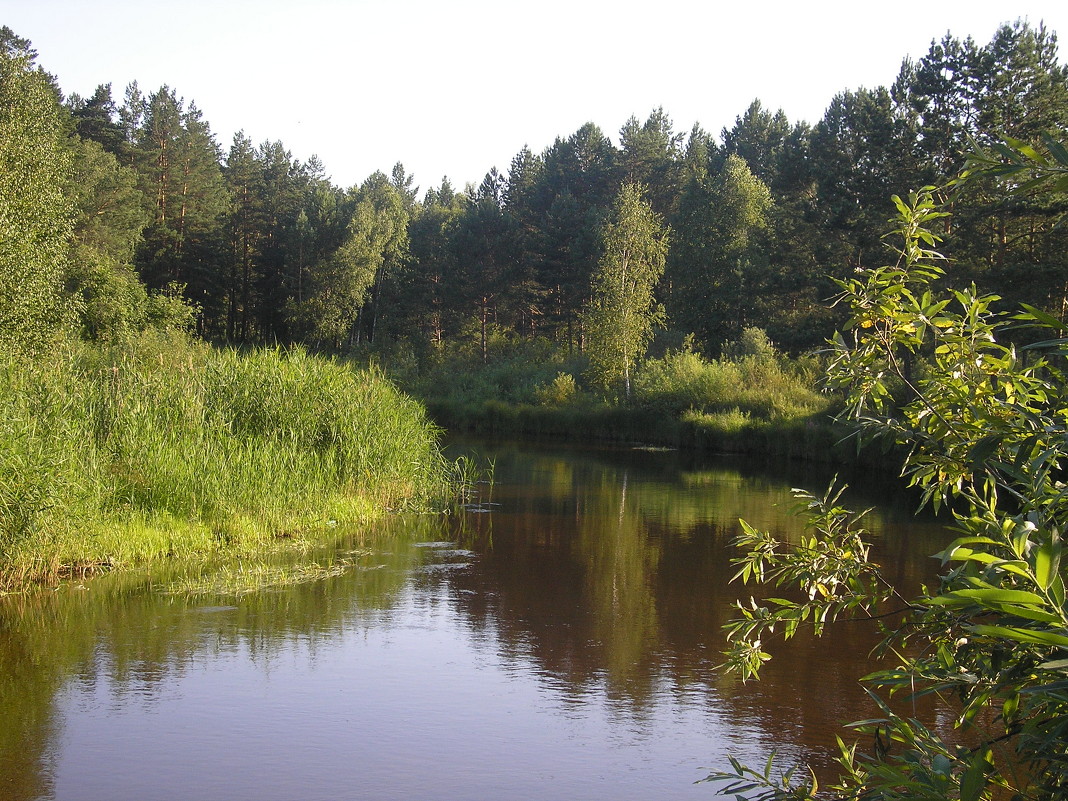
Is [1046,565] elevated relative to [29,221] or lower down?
lower down

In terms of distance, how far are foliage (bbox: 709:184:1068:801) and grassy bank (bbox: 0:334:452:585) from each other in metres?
8.93

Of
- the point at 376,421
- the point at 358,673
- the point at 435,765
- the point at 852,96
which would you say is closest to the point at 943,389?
the point at 435,765

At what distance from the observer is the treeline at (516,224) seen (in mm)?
26281

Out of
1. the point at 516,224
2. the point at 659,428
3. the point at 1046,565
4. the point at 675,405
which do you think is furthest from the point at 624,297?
the point at 1046,565

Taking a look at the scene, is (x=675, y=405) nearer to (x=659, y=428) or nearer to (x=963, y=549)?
(x=659, y=428)

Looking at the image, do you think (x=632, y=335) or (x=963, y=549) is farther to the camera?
(x=632, y=335)

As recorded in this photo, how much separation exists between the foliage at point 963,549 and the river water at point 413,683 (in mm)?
3431

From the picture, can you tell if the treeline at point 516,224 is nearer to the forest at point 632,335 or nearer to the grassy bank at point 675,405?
the forest at point 632,335

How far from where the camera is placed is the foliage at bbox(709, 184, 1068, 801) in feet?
7.49

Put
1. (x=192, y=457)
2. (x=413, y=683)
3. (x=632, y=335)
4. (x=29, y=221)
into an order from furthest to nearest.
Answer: (x=632, y=335) < (x=29, y=221) < (x=192, y=457) < (x=413, y=683)

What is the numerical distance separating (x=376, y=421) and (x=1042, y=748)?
49.6 ft

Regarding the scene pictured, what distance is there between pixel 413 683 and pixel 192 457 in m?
5.85

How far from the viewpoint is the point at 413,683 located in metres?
8.48

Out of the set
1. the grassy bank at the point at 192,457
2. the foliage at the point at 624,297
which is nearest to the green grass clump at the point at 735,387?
the foliage at the point at 624,297
